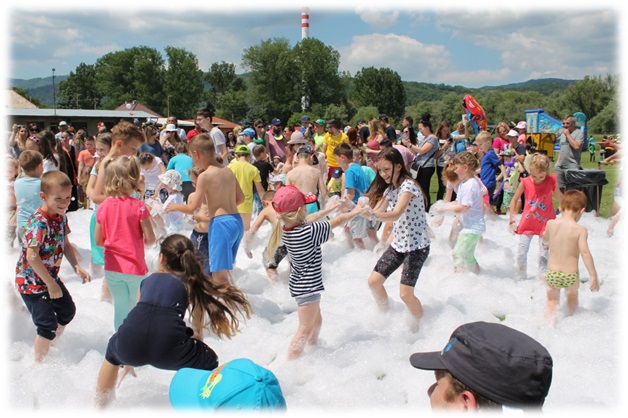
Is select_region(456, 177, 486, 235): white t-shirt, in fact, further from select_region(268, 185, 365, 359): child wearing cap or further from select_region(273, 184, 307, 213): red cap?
select_region(273, 184, 307, 213): red cap

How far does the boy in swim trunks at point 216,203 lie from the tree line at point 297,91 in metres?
55.5

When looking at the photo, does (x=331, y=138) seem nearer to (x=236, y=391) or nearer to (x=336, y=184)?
(x=336, y=184)

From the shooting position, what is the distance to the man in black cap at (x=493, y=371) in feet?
5.34

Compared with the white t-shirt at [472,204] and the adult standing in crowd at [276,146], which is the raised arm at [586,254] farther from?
the adult standing in crowd at [276,146]

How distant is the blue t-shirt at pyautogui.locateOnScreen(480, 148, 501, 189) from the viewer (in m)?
9.72

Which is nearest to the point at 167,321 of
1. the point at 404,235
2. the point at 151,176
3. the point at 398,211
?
the point at 398,211

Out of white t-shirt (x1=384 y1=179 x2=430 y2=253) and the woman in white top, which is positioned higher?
the woman in white top

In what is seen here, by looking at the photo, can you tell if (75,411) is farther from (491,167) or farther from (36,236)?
(491,167)

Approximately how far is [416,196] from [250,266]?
302 cm

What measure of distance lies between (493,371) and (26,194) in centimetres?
563

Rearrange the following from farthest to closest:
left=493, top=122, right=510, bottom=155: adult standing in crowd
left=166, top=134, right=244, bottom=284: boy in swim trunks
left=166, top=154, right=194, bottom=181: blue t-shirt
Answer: left=493, top=122, right=510, bottom=155: adult standing in crowd, left=166, top=154, right=194, bottom=181: blue t-shirt, left=166, top=134, right=244, bottom=284: boy in swim trunks

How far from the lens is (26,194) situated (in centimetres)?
582

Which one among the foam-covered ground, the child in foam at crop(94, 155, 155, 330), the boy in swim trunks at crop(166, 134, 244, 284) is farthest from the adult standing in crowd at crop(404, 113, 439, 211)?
the child in foam at crop(94, 155, 155, 330)

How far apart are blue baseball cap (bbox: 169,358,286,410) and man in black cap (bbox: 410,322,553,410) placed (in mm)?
649
